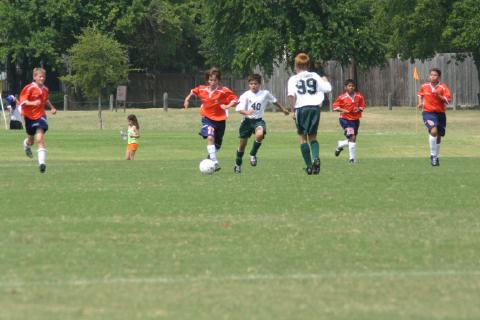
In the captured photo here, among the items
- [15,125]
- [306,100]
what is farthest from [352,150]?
[15,125]

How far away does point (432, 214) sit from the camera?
580 inches

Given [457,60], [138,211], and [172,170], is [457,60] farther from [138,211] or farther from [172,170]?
[138,211]

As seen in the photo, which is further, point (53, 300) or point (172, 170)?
point (172, 170)

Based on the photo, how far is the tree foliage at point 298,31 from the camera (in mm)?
72875

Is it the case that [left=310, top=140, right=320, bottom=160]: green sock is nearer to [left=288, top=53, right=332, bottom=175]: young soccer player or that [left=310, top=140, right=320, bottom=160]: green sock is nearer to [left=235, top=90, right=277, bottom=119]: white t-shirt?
[left=288, top=53, right=332, bottom=175]: young soccer player

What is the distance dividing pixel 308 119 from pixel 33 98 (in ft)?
17.7

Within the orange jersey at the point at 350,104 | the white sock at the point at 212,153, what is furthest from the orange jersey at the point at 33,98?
the orange jersey at the point at 350,104

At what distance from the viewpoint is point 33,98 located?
80.9 ft

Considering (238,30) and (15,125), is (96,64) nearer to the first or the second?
(15,125)

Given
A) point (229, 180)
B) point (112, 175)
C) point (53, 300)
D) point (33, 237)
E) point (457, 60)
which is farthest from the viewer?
point (457, 60)

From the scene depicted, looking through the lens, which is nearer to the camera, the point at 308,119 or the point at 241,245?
the point at 241,245

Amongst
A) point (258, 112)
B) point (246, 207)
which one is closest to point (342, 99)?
point (258, 112)

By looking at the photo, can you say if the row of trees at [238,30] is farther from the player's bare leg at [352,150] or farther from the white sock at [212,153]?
Answer: the white sock at [212,153]

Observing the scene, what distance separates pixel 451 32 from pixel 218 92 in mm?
42075
